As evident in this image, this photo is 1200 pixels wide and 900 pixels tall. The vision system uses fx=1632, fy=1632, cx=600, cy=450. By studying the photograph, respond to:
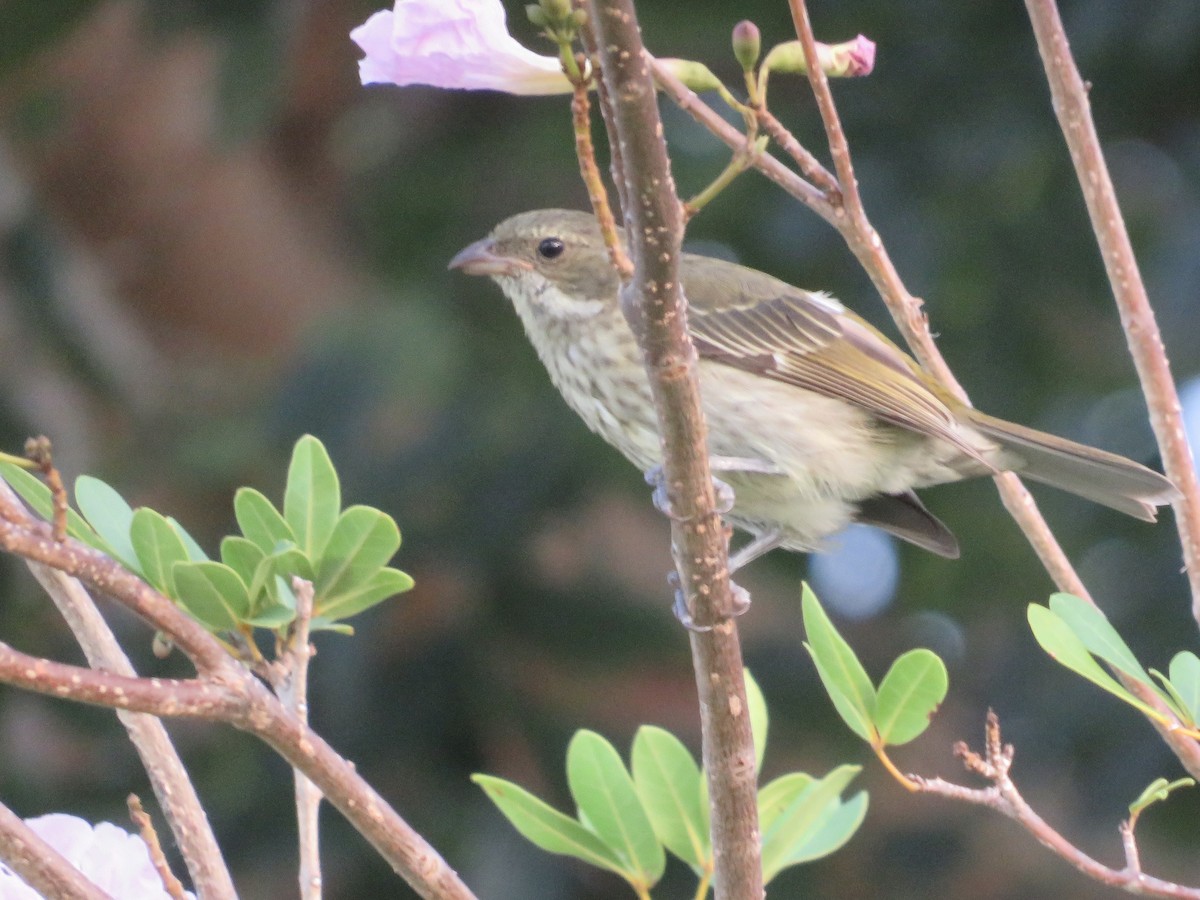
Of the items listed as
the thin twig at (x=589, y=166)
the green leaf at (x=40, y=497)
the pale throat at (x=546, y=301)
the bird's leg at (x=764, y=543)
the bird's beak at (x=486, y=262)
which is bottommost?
the green leaf at (x=40, y=497)

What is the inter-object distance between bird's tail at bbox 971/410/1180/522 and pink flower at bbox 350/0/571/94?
5.58ft

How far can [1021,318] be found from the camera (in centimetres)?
504

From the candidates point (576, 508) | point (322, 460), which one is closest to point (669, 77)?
point (322, 460)

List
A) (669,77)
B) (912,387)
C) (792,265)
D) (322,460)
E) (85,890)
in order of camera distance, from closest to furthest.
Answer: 1. (85,890)
2. (669,77)
3. (322,460)
4. (912,387)
5. (792,265)

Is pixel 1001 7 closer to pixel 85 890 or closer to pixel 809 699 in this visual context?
pixel 809 699

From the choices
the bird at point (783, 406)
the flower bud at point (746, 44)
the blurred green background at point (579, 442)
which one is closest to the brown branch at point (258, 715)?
the flower bud at point (746, 44)

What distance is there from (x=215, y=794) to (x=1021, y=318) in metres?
2.84

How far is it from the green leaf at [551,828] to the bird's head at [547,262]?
156 centimetres

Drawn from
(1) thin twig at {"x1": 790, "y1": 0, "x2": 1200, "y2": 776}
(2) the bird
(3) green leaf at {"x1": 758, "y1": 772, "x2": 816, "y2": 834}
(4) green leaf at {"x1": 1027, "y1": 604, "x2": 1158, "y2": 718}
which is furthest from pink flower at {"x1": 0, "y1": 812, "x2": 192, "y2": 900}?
(2) the bird

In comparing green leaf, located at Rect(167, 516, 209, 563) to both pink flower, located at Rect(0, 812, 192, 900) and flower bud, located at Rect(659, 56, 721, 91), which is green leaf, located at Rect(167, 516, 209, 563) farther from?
flower bud, located at Rect(659, 56, 721, 91)

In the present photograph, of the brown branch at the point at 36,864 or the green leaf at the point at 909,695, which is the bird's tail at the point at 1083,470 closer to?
the green leaf at the point at 909,695

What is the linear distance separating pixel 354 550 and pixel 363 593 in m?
0.06

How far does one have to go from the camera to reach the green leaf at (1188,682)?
1915 mm

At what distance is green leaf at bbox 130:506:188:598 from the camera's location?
1781 mm
